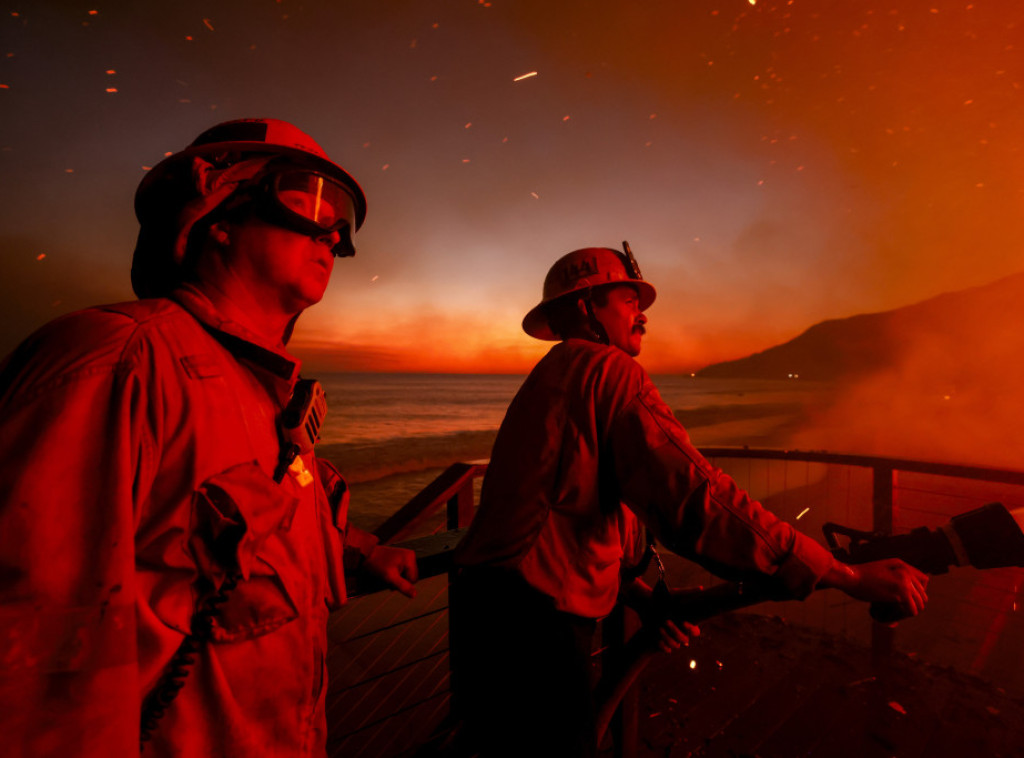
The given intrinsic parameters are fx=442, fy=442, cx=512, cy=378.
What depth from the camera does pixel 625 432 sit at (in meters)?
1.70

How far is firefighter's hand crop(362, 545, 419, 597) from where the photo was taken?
1.78 metres

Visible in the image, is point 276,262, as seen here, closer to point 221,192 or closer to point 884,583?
point 221,192

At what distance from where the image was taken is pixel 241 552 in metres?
0.97

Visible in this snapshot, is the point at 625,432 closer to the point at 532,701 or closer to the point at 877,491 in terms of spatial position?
the point at 532,701

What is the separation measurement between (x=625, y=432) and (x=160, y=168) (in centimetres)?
182

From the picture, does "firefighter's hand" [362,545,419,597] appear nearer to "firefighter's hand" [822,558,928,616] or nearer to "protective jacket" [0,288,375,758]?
"protective jacket" [0,288,375,758]

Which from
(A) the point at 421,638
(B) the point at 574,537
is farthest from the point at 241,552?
(A) the point at 421,638

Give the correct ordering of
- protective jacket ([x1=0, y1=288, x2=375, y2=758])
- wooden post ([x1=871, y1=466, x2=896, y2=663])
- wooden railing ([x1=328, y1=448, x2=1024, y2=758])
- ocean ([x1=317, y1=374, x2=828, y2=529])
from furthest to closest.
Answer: ocean ([x1=317, y1=374, x2=828, y2=529]), wooden post ([x1=871, y1=466, x2=896, y2=663]), wooden railing ([x1=328, y1=448, x2=1024, y2=758]), protective jacket ([x1=0, y1=288, x2=375, y2=758])

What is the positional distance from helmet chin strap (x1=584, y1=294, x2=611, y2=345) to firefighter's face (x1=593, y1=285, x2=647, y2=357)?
2 cm

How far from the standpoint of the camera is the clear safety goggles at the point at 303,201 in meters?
1.41

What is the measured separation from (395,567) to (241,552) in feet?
3.10

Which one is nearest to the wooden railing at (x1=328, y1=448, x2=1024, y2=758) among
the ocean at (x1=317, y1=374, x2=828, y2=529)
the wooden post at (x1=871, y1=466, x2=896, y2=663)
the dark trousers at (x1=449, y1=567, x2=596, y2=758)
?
the wooden post at (x1=871, y1=466, x2=896, y2=663)

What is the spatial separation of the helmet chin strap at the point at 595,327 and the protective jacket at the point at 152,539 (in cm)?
162

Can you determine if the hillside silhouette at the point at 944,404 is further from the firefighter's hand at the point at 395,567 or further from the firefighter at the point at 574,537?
the firefighter's hand at the point at 395,567
